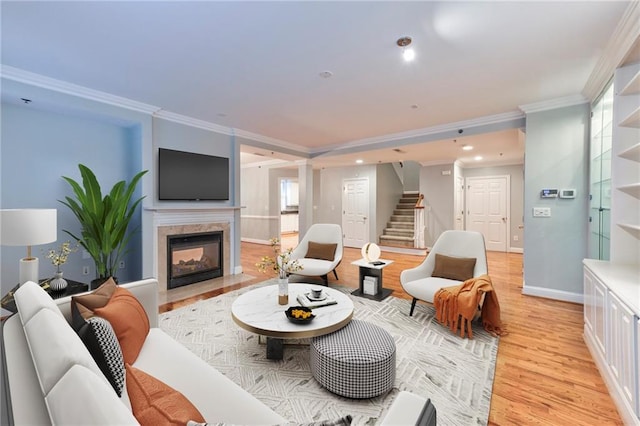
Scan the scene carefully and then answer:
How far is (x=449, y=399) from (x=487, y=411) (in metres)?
0.21

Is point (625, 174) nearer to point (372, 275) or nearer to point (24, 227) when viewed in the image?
point (372, 275)

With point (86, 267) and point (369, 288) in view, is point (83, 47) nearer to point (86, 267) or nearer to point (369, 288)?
point (86, 267)

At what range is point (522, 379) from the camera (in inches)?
82.7

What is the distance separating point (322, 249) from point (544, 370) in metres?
2.95

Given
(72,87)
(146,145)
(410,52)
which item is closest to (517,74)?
(410,52)

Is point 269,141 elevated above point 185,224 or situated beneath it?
elevated above

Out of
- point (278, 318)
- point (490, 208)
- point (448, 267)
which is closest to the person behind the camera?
point (278, 318)

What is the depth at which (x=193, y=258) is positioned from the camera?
4688 mm

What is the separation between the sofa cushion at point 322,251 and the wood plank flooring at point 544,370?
1093mm

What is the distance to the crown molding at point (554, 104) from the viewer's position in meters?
3.57

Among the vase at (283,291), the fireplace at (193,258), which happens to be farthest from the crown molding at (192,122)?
the vase at (283,291)

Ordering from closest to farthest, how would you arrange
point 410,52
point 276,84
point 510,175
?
point 410,52, point 276,84, point 510,175

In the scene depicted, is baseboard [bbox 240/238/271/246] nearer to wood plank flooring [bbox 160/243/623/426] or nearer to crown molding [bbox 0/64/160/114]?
wood plank flooring [bbox 160/243/623/426]

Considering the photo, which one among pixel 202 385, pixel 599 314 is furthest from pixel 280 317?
pixel 599 314
